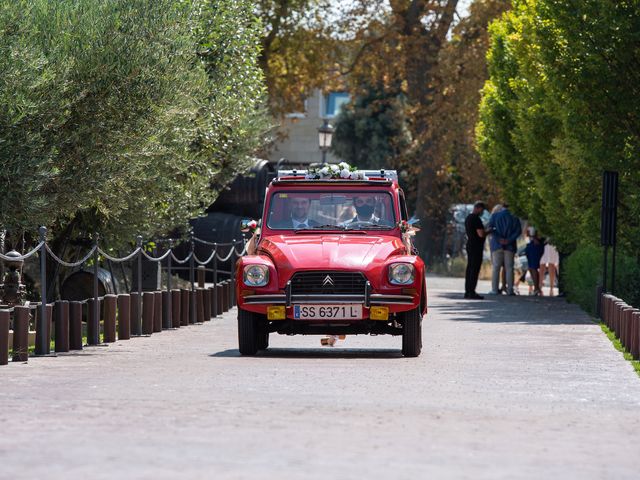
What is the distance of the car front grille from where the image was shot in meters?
16.6

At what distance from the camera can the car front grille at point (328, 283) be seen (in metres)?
16.6

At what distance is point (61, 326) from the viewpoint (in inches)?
677

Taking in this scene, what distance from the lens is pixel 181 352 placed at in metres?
17.4

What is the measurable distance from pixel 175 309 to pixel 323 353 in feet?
18.8

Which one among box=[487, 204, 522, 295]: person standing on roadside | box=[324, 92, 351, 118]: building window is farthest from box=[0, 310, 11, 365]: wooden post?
box=[324, 92, 351, 118]: building window

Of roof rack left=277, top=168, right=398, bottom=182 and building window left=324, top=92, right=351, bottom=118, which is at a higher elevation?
building window left=324, top=92, right=351, bottom=118

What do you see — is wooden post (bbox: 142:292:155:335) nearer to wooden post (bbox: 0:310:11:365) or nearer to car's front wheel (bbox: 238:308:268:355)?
car's front wheel (bbox: 238:308:268:355)

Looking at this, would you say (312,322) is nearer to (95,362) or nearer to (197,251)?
(95,362)

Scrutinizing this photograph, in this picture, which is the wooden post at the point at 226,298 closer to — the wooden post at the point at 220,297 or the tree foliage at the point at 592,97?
the wooden post at the point at 220,297

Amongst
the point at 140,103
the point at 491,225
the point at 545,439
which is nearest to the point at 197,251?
the point at 491,225

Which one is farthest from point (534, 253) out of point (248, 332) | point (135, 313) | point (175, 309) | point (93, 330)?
point (248, 332)

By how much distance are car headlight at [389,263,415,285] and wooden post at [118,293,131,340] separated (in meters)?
4.38

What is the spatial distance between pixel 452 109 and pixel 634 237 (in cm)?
2493

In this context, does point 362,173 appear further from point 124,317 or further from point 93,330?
point 93,330
